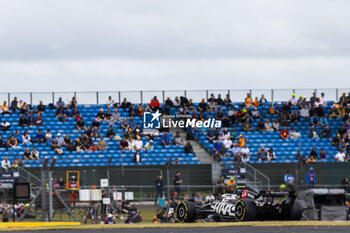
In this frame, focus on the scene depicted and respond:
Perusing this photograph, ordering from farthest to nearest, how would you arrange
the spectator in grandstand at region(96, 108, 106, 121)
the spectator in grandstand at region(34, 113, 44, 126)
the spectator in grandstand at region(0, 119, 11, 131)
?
the spectator in grandstand at region(96, 108, 106, 121)
the spectator in grandstand at region(34, 113, 44, 126)
the spectator in grandstand at region(0, 119, 11, 131)

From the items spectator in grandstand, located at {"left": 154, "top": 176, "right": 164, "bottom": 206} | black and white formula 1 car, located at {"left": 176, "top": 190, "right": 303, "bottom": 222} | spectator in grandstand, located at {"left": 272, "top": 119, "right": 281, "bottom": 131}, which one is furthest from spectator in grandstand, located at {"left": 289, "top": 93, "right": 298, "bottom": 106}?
black and white formula 1 car, located at {"left": 176, "top": 190, "right": 303, "bottom": 222}

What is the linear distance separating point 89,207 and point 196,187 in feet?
14.8

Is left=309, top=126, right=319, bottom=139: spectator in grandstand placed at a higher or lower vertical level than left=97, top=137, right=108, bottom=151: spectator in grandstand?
higher

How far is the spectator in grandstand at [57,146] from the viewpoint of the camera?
35.9m

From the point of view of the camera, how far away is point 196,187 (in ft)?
97.3

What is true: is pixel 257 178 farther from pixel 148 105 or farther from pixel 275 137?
pixel 148 105

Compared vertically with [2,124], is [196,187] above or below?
below

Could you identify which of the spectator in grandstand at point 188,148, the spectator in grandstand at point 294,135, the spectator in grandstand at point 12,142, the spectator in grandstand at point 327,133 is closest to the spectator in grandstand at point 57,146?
the spectator in grandstand at point 12,142

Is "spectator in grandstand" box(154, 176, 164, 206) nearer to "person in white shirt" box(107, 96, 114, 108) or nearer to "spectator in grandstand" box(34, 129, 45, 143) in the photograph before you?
"spectator in grandstand" box(34, 129, 45, 143)

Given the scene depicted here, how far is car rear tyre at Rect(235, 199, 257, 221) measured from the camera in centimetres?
1834

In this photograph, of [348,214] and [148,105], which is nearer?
[348,214]

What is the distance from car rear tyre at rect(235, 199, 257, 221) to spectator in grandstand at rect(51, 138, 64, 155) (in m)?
18.6

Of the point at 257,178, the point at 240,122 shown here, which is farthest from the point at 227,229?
the point at 240,122

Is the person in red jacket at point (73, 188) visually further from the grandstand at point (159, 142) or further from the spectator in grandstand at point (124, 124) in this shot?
the spectator in grandstand at point (124, 124)
